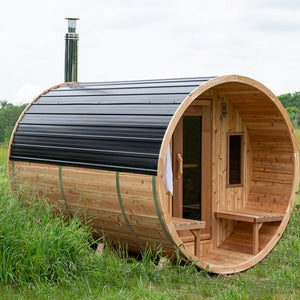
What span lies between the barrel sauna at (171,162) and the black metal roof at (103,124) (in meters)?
0.02

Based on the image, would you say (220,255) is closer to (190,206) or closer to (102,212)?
(190,206)

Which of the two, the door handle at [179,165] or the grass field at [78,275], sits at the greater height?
the door handle at [179,165]

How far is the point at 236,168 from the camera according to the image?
9.66 m

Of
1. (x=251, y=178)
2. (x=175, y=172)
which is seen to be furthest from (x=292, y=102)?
(x=175, y=172)

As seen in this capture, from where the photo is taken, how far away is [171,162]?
28.3 ft

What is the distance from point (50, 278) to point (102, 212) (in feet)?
4.73

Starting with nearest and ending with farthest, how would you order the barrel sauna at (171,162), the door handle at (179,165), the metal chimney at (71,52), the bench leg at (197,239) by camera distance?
1. the barrel sauna at (171,162)
2. the bench leg at (197,239)
3. the door handle at (179,165)
4. the metal chimney at (71,52)

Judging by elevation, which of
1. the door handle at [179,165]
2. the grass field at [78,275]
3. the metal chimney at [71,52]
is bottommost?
the grass field at [78,275]

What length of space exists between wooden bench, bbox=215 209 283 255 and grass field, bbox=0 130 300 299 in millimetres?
1159

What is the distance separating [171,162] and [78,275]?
2.49 meters

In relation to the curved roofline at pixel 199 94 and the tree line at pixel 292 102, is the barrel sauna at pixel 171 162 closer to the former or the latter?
the curved roofline at pixel 199 94

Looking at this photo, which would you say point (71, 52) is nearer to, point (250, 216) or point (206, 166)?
point (206, 166)

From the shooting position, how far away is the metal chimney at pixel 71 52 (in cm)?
1161

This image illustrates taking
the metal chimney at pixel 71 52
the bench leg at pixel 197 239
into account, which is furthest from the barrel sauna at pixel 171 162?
the metal chimney at pixel 71 52
